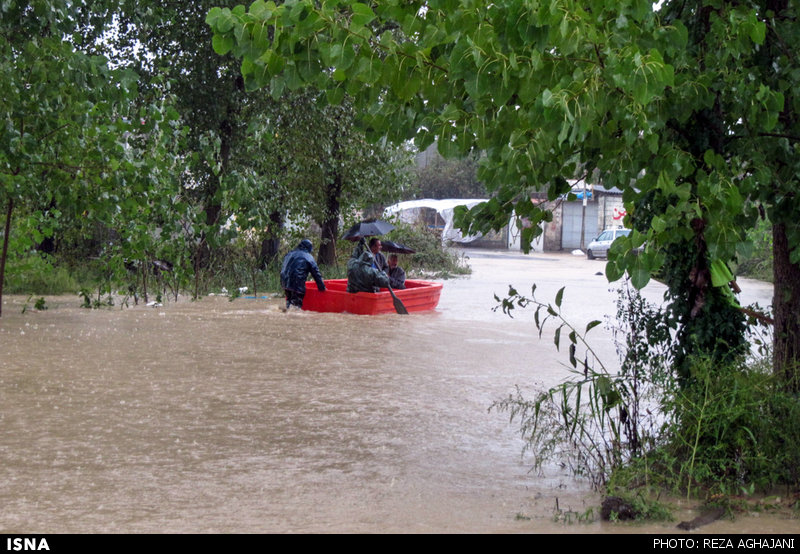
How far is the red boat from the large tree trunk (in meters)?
10.9

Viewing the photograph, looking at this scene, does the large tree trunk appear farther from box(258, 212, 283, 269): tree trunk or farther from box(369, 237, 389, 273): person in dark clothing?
box(258, 212, 283, 269): tree trunk

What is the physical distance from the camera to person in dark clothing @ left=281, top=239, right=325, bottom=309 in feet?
59.6

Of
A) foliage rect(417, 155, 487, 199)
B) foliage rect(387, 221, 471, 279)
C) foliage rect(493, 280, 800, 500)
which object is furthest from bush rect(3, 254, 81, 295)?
foliage rect(417, 155, 487, 199)

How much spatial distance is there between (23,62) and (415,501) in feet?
23.6

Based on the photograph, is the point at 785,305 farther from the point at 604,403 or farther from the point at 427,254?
the point at 427,254

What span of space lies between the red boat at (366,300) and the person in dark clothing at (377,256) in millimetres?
457

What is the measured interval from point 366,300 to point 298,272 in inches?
60.3

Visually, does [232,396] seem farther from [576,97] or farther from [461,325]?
[461,325]

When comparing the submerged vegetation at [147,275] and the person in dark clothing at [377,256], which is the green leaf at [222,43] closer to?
the submerged vegetation at [147,275]

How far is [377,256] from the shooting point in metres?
18.3

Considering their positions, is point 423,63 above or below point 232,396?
above

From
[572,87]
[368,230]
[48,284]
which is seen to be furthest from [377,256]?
[572,87]

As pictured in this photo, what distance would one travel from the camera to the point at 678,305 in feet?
23.6
